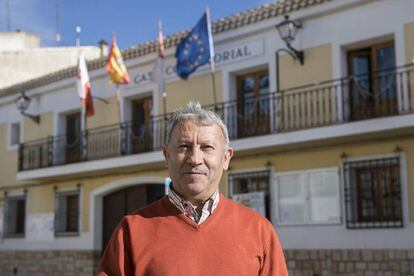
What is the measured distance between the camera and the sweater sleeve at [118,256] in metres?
2.46

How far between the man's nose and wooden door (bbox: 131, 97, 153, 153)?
1349cm

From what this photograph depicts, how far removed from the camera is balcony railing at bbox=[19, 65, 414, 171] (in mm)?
11742

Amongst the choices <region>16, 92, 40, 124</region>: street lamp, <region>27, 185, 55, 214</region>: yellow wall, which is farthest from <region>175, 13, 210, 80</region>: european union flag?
<region>16, 92, 40, 124</region>: street lamp

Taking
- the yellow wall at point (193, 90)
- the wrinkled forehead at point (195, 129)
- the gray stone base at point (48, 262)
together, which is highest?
the yellow wall at point (193, 90)

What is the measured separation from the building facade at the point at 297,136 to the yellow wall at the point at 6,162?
94.6 inches

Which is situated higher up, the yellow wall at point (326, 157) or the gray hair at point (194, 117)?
the yellow wall at point (326, 157)

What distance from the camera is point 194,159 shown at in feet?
8.19

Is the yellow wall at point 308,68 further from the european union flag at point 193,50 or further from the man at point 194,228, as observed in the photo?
the man at point 194,228

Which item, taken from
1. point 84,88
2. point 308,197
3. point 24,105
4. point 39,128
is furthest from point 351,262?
point 24,105

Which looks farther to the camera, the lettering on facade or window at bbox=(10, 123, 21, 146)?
window at bbox=(10, 123, 21, 146)

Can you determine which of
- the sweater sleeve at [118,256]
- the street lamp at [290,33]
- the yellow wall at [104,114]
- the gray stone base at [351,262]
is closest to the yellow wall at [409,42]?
the street lamp at [290,33]

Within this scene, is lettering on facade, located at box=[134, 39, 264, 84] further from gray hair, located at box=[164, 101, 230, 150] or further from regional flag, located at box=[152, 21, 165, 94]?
gray hair, located at box=[164, 101, 230, 150]

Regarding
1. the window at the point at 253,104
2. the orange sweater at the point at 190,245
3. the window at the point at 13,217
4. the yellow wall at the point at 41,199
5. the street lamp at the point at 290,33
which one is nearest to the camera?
the orange sweater at the point at 190,245

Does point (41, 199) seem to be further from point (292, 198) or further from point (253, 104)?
point (292, 198)
